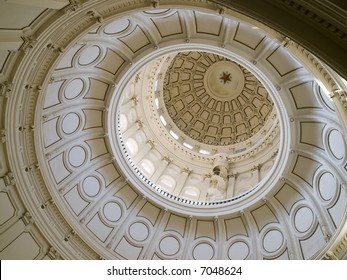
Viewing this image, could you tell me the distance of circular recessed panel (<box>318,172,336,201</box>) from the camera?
15.6 metres

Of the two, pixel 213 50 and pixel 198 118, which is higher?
pixel 198 118

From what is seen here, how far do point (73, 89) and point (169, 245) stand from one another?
969 centimetres

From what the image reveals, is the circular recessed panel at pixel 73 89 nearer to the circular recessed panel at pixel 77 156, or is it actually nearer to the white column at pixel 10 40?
the circular recessed panel at pixel 77 156

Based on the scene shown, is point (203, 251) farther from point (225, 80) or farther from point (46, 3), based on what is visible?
point (46, 3)

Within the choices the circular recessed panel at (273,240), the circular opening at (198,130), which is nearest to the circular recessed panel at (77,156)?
the circular opening at (198,130)

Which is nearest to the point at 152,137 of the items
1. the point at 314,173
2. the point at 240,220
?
the point at 240,220

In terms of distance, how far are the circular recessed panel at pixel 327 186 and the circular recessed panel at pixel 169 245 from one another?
8.13m

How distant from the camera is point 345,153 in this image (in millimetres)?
14344

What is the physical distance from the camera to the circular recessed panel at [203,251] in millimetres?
19422

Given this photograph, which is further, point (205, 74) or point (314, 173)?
point (205, 74)

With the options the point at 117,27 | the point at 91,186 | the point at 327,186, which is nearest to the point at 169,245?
the point at 91,186

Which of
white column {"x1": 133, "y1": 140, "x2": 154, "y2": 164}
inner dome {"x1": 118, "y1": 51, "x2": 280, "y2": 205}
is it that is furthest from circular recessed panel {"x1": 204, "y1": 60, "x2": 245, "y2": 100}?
white column {"x1": 133, "y1": 140, "x2": 154, "y2": 164}

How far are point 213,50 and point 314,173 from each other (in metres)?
7.18

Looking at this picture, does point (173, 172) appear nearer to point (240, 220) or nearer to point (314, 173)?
point (240, 220)
